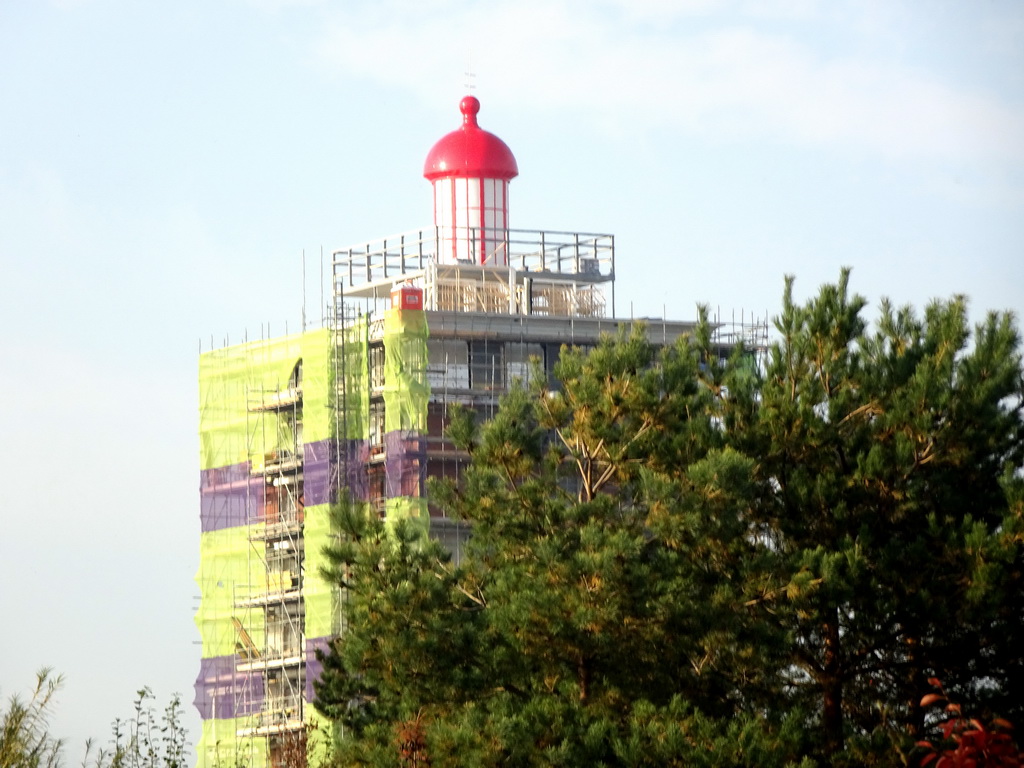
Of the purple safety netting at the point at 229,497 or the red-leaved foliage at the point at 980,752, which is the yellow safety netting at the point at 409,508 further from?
the red-leaved foliage at the point at 980,752

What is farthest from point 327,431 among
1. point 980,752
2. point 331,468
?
point 980,752

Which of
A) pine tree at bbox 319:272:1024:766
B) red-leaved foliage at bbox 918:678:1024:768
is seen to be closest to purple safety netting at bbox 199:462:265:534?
pine tree at bbox 319:272:1024:766

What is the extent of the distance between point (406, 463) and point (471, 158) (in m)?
7.86

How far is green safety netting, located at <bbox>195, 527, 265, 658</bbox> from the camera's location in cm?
5572

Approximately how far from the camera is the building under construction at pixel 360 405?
5247 cm

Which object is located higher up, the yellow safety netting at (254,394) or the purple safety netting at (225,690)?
the yellow safety netting at (254,394)

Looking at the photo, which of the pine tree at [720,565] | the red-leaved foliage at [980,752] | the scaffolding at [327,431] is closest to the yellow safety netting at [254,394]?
the scaffolding at [327,431]

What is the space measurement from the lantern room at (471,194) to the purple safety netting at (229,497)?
328 inches

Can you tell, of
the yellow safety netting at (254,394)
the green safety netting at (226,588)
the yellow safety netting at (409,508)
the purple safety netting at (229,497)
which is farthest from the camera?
the purple safety netting at (229,497)

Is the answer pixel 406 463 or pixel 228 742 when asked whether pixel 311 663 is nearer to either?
pixel 228 742

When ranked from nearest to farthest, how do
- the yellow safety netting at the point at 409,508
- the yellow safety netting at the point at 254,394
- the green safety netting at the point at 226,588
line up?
the yellow safety netting at the point at 409,508 < the yellow safety netting at the point at 254,394 < the green safety netting at the point at 226,588

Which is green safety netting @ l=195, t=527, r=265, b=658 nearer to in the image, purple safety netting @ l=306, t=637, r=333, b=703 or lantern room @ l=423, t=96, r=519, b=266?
purple safety netting @ l=306, t=637, r=333, b=703

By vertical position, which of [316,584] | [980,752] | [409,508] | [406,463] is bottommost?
[980,752]

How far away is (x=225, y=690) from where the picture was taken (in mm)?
55750
